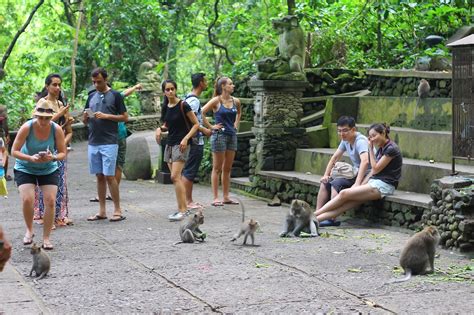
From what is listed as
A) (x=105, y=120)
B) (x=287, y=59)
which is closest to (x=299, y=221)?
(x=105, y=120)

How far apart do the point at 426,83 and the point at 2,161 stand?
22.0 ft

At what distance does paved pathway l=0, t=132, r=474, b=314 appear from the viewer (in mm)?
6957

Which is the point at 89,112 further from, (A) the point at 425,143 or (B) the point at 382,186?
(A) the point at 425,143

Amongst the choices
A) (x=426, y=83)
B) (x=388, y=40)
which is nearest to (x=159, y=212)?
(x=426, y=83)

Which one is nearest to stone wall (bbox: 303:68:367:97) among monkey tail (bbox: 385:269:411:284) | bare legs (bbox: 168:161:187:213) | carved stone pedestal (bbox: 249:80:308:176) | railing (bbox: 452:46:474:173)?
carved stone pedestal (bbox: 249:80:308:176)

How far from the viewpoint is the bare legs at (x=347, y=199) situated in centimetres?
1105

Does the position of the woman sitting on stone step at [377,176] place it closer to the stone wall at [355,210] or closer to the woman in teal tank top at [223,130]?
the stone wall at [355,210]

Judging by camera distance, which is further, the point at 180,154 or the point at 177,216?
the point at 177,216

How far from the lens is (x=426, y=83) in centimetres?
1406

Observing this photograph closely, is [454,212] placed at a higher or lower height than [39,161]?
lower

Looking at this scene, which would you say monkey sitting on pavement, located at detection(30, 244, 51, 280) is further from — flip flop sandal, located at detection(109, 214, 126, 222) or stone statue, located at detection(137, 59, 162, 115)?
stone statue, located at detection(137, 59, 162, 115)

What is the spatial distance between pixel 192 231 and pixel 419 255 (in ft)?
9.76

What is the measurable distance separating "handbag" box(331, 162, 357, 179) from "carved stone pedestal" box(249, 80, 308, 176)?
10.7ft

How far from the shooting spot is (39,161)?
9336 mm
